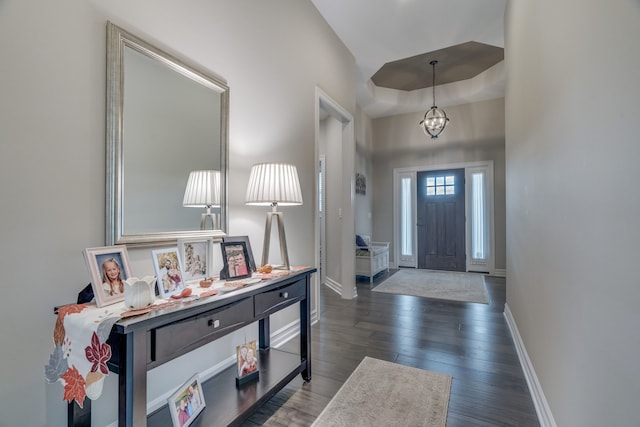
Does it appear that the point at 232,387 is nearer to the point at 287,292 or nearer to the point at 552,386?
the point at 287,292

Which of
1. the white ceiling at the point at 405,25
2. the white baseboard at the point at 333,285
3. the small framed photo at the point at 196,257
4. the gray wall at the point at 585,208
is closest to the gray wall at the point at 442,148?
the white ceiling at the point at 405,25

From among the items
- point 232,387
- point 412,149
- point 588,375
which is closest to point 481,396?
point 588,375

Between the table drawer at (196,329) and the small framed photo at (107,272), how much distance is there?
0.89 feet

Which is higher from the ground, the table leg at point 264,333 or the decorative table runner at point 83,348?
the decorative table runner at point 83,348

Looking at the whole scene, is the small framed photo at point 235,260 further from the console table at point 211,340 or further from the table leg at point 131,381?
the table leg at point 131,381

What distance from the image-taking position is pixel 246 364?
1.83 meters

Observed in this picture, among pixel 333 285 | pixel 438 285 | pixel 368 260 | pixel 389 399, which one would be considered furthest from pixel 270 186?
pixel 438 285

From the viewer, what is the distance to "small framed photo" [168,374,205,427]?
134 cm

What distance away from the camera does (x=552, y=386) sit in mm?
1521

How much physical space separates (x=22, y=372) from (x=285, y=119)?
7.57 ft

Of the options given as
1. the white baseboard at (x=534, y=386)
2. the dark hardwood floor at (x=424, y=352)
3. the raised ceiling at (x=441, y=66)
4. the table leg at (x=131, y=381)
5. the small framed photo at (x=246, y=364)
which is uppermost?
the raised ceiling at (x=441, y=66)

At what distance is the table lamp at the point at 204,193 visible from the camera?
1.82 meters

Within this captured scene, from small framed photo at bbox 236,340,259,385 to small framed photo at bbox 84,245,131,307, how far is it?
32.3 inches

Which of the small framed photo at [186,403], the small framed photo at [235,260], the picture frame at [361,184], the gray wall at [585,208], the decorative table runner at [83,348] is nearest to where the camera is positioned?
the gray wall at [585,208]
